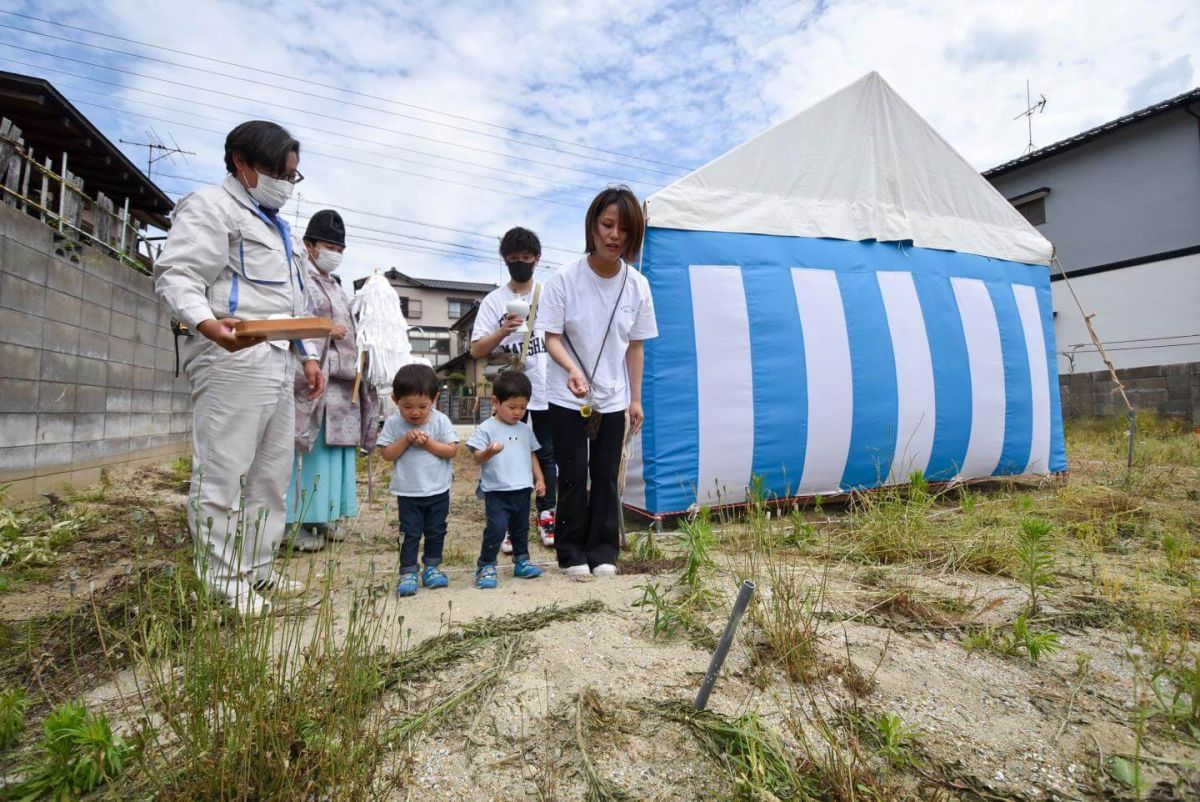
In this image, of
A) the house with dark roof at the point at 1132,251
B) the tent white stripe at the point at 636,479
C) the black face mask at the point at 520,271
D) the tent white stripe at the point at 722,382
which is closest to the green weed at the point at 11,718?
the black face mask at the point at 520,271

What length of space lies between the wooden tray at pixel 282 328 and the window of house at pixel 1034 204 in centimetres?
1395

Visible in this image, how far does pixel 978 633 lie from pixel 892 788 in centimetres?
96

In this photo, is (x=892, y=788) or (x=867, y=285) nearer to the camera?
(x=892, y=788)

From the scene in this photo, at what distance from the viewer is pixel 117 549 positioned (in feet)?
9.99

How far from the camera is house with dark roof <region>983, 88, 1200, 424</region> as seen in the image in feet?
29.1

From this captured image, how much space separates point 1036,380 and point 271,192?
18.1 feet

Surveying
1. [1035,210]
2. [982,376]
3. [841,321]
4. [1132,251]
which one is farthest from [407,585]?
[1035,210]

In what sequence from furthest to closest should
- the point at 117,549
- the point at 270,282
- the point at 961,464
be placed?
the point at 961,464
the point at 117,549
the point at 270,282

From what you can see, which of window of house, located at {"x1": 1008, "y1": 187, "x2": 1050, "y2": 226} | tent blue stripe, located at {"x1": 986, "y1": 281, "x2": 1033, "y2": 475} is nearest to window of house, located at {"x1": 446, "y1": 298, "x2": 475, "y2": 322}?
window of house, located at {"x1": 1008, "y1": 187, "x2": 1050, "y2": 226}

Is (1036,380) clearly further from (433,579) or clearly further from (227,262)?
(227,262)

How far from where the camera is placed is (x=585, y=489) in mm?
2660

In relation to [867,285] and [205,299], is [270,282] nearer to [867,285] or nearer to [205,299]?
[205,299]

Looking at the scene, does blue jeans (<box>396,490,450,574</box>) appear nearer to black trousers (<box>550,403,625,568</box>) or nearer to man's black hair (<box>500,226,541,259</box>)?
black trousers (<box>550,403,625,568</box>)

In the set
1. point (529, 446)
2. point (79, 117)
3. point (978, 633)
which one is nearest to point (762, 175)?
point (529, 446)
